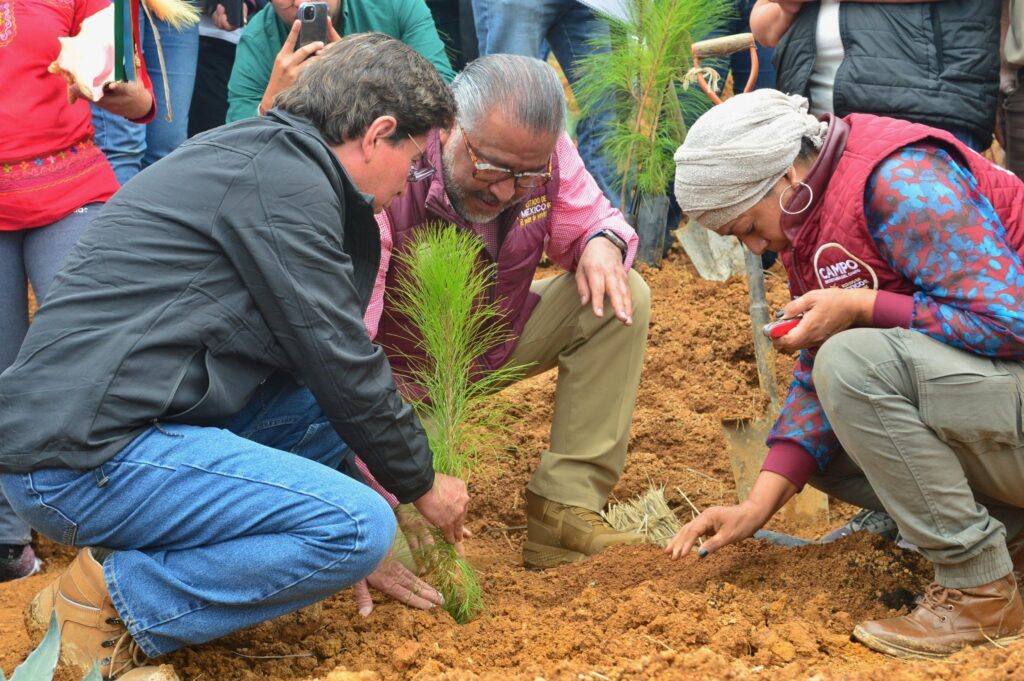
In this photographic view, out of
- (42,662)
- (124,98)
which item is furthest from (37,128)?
(42,662)

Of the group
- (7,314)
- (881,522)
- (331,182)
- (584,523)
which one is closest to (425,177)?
(331,182)

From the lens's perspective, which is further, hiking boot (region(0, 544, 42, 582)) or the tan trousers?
the tan trousers

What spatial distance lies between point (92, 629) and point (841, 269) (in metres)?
1.99

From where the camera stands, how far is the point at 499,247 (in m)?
3.57

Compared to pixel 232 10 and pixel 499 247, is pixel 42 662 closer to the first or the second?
pixel 499 247

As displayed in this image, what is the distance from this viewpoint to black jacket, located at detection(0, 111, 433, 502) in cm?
239

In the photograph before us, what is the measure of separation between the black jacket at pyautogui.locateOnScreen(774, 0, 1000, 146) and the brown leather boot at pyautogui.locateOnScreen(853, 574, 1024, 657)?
1.45 m

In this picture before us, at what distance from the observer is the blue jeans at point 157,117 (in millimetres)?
4230

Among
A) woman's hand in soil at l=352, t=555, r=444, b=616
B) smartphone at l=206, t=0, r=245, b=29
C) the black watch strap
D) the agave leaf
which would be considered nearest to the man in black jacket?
woman's hand in soil at l=352, t=555, r=444, b=616

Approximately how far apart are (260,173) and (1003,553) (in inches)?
76.3

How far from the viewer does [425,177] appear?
3.38 m

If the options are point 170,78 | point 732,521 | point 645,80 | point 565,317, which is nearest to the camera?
point 732,521

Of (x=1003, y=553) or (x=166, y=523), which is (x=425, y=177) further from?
(x=1003, y=553)

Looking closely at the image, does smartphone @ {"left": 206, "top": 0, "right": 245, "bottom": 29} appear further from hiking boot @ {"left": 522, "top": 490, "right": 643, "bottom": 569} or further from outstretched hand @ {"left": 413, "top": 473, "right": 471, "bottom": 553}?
outstretched hand @ {"left": 413, "top": 473, "right": 471, "bottom": 553}
